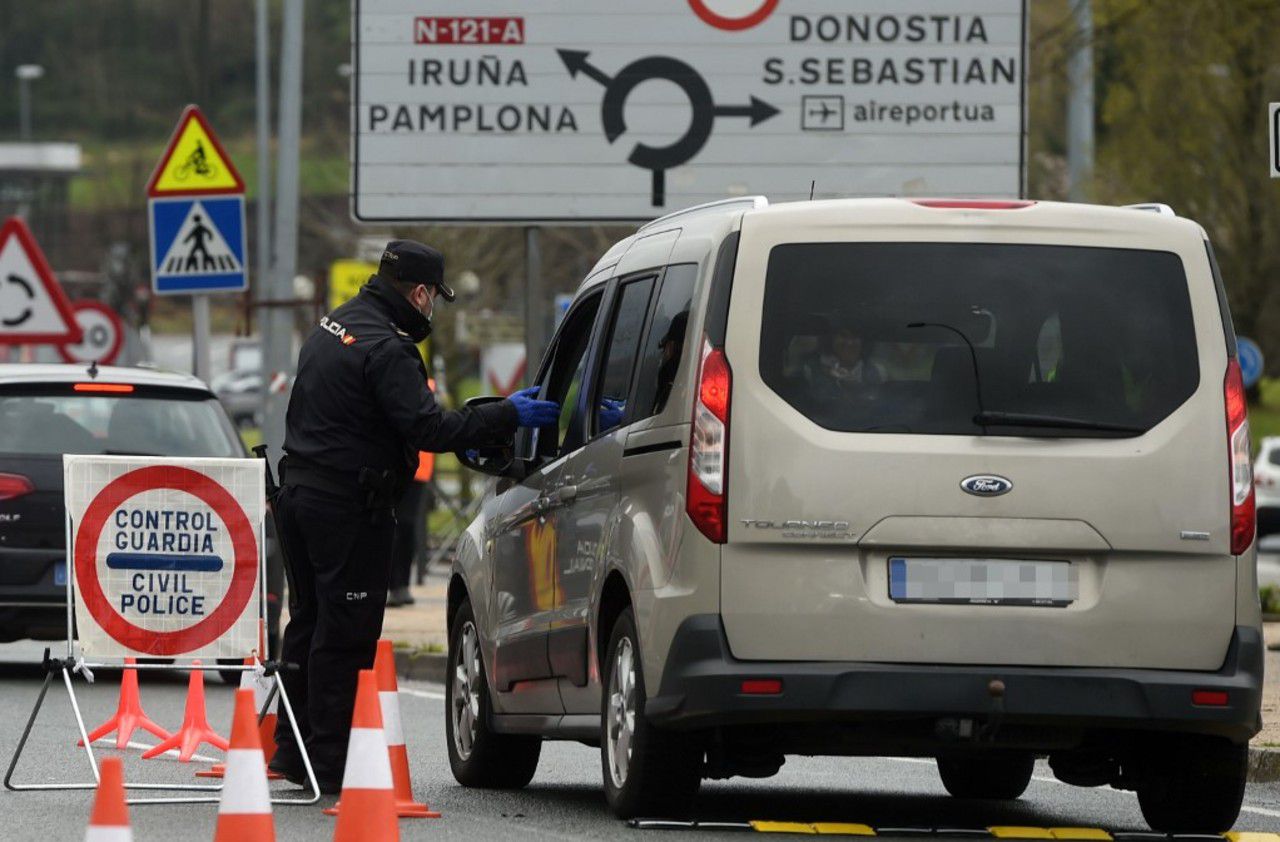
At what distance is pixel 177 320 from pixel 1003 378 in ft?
384

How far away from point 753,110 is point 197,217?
11.9ft

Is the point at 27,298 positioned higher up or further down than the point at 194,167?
further down

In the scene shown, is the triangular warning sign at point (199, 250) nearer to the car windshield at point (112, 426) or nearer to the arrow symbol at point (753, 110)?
the car windshield at point (112, 426)

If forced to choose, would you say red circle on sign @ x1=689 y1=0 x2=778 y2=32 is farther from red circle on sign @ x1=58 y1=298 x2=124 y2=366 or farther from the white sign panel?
red circle on sign @ x1=58 y1=298 x2=124 y2=366

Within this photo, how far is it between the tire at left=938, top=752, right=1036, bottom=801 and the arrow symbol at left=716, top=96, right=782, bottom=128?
822 centimetres

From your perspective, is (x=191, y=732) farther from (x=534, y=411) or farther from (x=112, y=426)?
(x=112, y=426)

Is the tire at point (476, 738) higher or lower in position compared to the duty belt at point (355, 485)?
lower

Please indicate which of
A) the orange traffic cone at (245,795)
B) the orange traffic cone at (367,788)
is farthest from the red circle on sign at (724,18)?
the orange traffic cone at (245,795)

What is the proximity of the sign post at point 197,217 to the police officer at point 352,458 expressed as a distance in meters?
8.72

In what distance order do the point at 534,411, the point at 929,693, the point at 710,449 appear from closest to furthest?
the point at 929,693, the point at 710,449, the point at 534,411

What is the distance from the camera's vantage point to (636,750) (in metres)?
8.59

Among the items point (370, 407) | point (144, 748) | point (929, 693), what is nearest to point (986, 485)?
point (929, 693)

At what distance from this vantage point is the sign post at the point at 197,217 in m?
18.4

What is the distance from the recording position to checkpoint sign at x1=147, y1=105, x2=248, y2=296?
18391mm
